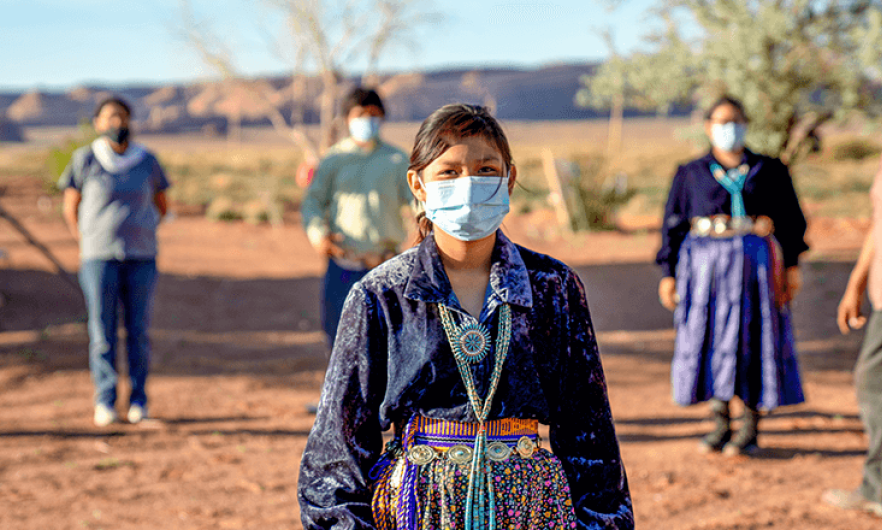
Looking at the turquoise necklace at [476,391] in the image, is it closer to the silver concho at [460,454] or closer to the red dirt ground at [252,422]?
the silver concho at [460,454]

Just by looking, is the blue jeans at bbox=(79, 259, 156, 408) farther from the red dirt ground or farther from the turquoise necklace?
the turquoise necklace

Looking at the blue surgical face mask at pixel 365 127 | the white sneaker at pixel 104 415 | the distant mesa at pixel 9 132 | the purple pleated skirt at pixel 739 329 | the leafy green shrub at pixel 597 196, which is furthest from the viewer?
the distant mesa at pixel 9 132

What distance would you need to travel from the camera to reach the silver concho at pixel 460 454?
66.0 inches

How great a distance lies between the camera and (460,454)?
5.51 feet

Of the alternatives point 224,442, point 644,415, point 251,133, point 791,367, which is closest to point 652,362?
point 644,415

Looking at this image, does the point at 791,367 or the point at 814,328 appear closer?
the point at 791,367

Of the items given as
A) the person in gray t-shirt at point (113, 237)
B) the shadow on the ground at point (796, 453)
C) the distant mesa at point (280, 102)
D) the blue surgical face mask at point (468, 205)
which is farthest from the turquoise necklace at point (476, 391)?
the distant mesa at point (280, 102)

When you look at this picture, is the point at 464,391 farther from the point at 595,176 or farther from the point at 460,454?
the point at 595,176

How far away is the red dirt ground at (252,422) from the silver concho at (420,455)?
86.1 inches

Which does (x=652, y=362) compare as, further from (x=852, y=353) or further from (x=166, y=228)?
(x=166, y=228)

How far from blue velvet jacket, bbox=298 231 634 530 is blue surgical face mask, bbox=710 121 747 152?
2.79 m

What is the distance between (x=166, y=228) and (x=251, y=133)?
84.0 metres

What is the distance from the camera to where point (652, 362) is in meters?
6.89

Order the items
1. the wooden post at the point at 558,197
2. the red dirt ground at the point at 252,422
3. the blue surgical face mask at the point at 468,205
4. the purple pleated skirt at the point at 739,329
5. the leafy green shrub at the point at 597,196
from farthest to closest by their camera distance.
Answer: the wooden post at the point at 558,197 → the leafy green shrub at the point at 597,196 → the purple pleated skirt at the point at 739,329 → the red dirt ground at the point at 252,422 → the blue surgical face mask at the point at 468,205
